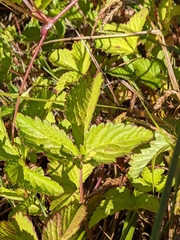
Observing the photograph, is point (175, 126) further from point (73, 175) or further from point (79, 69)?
point (79, 69)

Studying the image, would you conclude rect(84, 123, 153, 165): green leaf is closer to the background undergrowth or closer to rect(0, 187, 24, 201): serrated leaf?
the background undergrowth

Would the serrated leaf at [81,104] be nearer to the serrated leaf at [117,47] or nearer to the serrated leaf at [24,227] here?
the serrated leaf at [24,227]

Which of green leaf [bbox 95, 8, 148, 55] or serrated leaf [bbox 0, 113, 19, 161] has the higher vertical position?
green leaf [bbox 95, 8, 148, 55]

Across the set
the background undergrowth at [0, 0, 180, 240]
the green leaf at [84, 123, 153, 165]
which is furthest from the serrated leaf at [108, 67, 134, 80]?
the green leaf at [84, 123, 153, 165]

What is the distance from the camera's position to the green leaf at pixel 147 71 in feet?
4.77

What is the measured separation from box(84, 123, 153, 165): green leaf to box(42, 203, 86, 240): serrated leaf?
136 millimetres

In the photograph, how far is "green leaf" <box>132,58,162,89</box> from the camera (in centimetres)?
145

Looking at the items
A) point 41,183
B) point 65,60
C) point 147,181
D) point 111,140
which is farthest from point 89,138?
point 65,60

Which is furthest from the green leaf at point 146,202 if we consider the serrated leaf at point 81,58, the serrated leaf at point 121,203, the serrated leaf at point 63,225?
the serrated leaf at point 81,58

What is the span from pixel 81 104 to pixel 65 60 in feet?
1.50

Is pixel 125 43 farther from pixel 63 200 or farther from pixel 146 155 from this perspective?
pixel 63 200

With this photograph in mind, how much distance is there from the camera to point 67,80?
1426 mm

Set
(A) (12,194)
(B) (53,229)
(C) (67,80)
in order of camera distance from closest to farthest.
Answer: (B) (53,229) → (A) (12,194) → (C) (67,80)

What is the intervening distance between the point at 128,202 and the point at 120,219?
0.26 metres
